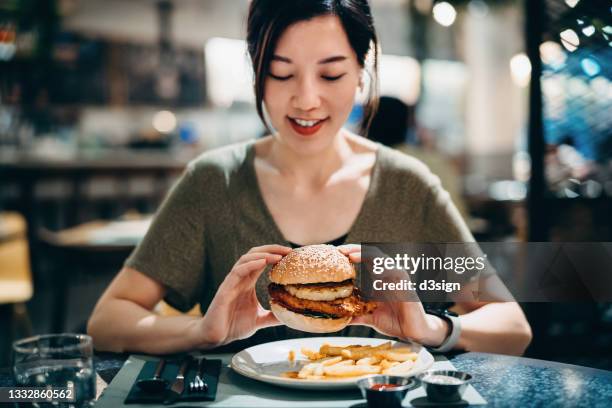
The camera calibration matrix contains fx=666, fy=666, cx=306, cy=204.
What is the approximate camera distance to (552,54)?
2.13 meters

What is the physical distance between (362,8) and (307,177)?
411mm

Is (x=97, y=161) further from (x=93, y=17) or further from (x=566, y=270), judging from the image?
(x=566, y=270)

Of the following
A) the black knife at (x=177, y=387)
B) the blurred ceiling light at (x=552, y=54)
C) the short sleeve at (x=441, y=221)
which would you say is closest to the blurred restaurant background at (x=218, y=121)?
the blurred ceiling light at (x=552, y=54)

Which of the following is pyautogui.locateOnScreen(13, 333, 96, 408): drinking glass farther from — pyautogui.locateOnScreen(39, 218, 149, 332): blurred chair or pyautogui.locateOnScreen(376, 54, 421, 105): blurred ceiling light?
pyautogui.locateOnScreen(376, 54, 421, 105): blurred ceiling light

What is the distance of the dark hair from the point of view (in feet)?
4.44

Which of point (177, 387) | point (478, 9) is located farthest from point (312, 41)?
point (478, 9)

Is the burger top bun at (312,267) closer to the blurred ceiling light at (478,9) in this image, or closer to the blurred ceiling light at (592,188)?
the blurred ceiling light at (592,188)

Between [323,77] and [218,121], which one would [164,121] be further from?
[323,77]

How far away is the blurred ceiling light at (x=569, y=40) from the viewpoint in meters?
1.90

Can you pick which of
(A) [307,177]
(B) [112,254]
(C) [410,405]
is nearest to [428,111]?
(B) [112,254]

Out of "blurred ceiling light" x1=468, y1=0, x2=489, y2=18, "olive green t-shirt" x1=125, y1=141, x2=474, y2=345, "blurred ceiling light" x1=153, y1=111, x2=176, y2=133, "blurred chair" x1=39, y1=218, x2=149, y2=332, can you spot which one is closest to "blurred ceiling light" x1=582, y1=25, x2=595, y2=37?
"olive green t-shirt" x1=125, y1=141, x2=474, y2=345

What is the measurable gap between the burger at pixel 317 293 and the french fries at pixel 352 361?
5cm

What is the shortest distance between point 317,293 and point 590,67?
48.1 inches

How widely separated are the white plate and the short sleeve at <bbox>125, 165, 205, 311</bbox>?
0.33 m
